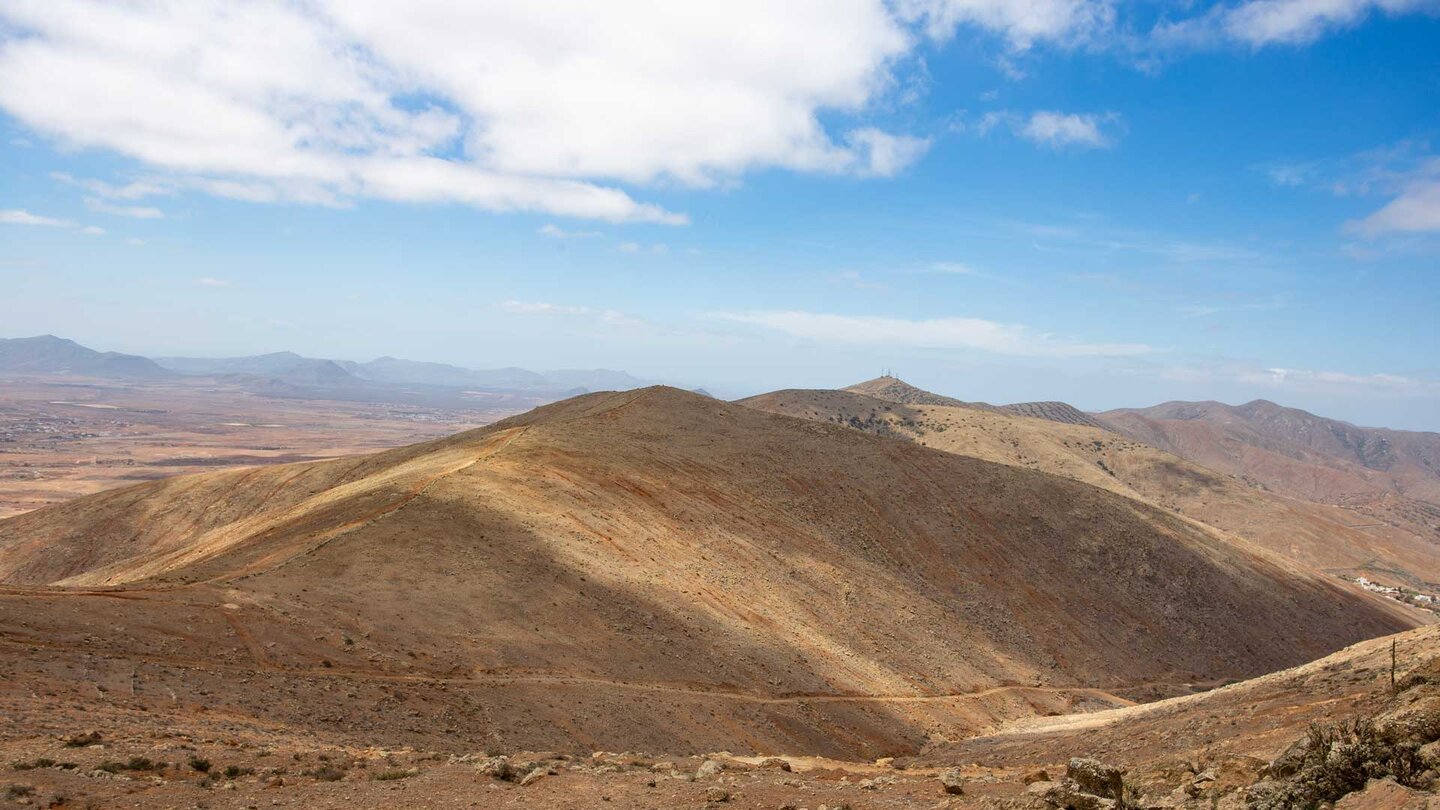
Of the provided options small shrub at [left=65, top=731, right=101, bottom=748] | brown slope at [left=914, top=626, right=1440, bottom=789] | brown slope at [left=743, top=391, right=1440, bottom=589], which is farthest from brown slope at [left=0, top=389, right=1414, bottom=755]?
brown slope at [left=743, top=391, right=1440, bottom=589]

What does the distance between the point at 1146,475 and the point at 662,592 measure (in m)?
97.9

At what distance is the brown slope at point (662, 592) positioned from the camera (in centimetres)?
1920

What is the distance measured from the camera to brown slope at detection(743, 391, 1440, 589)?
290 ft

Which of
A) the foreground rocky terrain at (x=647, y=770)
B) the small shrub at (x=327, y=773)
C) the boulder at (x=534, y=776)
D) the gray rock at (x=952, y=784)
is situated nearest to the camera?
the foreground rocky terrain at (x=647, y=770)

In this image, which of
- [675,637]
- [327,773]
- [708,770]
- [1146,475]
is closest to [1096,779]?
[708,770]

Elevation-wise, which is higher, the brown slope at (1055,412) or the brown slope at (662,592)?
the brown slope at (1055,412)

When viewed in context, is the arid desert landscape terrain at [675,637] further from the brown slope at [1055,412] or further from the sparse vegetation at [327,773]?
the brown slope at [1055,412]

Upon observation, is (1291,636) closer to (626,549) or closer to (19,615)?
(626,549)

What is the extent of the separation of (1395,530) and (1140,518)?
98.4 metres

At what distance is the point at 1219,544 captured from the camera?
53.2m

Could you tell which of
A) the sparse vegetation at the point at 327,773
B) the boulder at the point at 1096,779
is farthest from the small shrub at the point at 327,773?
the boulder at the point at 1096,779

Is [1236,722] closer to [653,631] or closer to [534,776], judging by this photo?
[534,776]

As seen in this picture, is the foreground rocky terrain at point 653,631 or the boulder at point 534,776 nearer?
the boulder at point 534,776

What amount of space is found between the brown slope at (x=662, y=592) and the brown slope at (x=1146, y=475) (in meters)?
35.3
